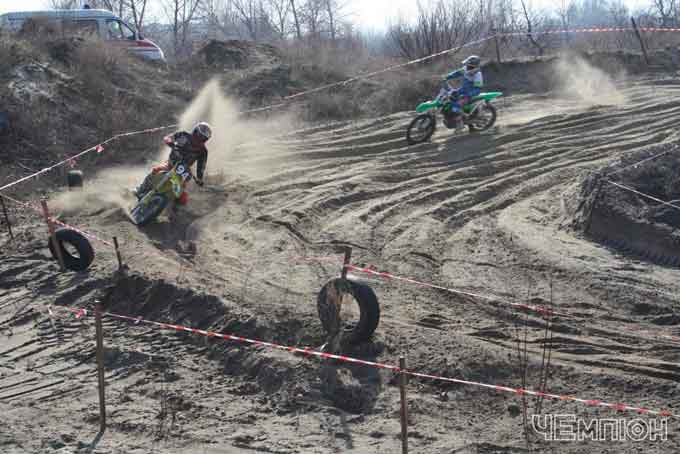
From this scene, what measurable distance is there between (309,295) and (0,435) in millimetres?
3516

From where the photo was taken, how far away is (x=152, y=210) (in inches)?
436

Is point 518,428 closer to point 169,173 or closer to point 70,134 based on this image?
point 169,173

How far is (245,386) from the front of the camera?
633 cm

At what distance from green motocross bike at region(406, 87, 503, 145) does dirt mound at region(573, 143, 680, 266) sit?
4.74 m

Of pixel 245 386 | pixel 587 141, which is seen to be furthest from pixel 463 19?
pixel 245 386

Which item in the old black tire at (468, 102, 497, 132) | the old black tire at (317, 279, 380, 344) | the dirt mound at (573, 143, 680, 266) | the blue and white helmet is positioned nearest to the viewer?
the old black tire at (317, 279, 380, 344)

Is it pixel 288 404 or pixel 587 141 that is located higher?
pixel 587 141

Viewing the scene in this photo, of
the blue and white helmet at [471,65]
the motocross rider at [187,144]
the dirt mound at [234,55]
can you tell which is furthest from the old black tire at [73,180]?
the dirt mound at [234,55]

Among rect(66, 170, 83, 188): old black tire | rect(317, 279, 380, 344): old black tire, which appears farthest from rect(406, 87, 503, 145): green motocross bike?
rect(317, 279, 380, 344): old black tire

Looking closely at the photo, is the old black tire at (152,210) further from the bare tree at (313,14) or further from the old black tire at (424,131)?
the bare tree at (313,14)

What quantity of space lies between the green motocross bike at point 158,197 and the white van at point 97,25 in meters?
13.4

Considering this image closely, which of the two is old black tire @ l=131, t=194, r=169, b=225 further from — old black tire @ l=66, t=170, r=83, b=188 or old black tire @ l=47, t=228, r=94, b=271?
old black tire @ l=66, t=170, r=83, b=188

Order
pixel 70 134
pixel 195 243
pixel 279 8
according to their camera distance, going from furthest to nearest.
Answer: pixel 279 8, pixel 70 134, pixel 195 243

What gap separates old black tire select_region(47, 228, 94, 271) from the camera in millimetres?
9164
